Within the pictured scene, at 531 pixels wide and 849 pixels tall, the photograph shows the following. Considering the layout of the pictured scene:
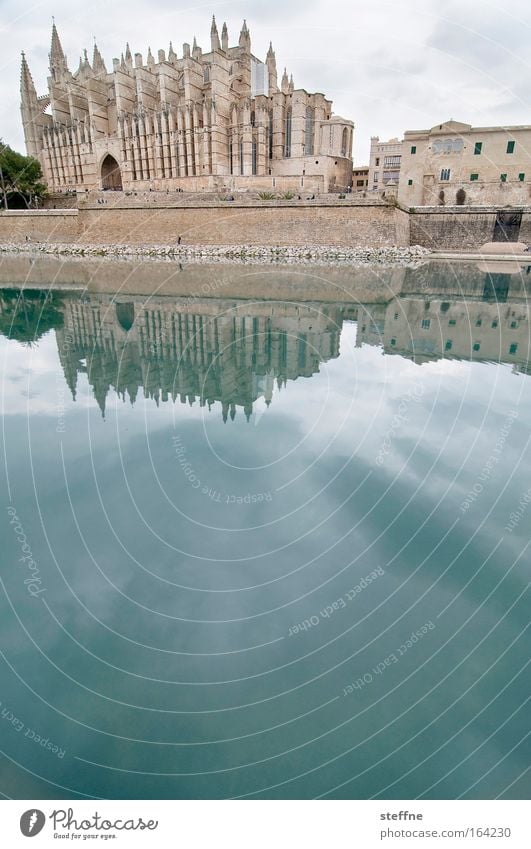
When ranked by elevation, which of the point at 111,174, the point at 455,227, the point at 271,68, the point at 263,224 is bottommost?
the point at 455,227

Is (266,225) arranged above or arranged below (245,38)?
below

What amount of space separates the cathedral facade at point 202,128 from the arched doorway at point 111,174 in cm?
13

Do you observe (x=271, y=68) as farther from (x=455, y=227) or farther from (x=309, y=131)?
(x=455, y=227)

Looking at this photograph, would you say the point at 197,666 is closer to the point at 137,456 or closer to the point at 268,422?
the point at 137,456

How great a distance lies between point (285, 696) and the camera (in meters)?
2.66

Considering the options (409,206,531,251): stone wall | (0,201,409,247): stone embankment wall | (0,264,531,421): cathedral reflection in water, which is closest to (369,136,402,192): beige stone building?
(409,206,531,251): stone wall

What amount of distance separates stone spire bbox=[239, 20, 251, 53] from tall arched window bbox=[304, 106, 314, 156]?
26.0ft

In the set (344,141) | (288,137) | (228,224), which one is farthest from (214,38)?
(228,224)

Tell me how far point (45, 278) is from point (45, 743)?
67.7 feet

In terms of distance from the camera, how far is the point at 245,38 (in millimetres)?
39531

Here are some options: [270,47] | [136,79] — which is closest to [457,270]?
[270,47]

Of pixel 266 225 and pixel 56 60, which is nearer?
pixel 266 225

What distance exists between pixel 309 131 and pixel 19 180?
73.8 ft

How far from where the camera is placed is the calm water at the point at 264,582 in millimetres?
2381
